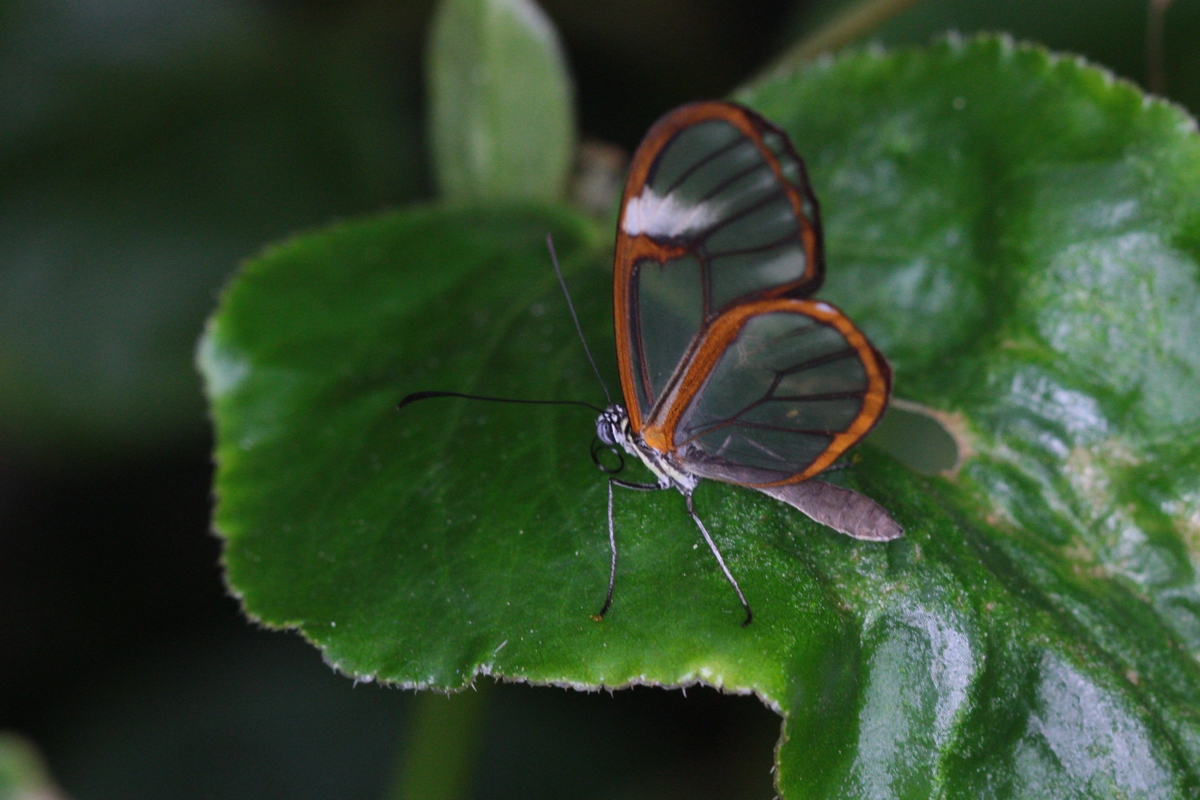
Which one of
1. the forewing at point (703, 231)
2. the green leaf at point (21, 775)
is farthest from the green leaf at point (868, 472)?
the green leaf at point (21, 775)

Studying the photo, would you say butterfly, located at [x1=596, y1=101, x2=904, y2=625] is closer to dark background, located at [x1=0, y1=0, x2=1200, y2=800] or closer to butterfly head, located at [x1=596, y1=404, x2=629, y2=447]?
butterfly head, located at [x1=596, y1=404, x2=629, y2=447]

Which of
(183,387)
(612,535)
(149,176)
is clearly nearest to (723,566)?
(612,535)

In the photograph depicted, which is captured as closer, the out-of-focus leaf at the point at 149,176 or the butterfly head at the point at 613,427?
the butterfly head at the point at 613,427

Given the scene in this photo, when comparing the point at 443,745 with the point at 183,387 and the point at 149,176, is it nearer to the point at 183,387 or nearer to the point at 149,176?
the point at 183,387

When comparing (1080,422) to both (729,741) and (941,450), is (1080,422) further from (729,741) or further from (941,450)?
(729,741)

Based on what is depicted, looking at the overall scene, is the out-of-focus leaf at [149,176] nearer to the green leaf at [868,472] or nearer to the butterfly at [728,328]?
the green leaf at [868,472]

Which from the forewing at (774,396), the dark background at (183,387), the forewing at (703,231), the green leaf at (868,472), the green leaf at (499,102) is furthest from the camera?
the dark background at (183,387)

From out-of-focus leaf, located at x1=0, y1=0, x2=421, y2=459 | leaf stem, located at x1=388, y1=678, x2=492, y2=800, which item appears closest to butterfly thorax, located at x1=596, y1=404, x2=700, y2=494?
leaf stem, located at x1=388, y1=678, x2=492, y2=800
